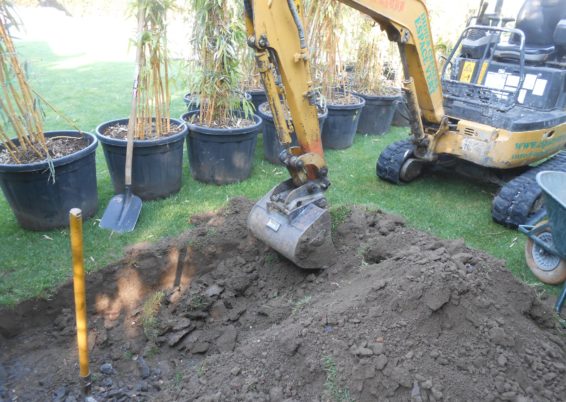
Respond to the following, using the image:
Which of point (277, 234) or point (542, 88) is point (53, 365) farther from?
point (542, 88)

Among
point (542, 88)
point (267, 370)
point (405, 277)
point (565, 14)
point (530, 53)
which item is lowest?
point (267, 370)

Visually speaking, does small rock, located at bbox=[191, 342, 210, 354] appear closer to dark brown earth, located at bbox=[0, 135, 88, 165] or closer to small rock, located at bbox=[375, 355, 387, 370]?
small rock, located at bbox=[375, 355, 387, 370]

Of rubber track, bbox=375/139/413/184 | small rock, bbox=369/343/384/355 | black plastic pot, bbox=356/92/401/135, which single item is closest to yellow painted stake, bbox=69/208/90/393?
small rock, bbox=369/343/384/355

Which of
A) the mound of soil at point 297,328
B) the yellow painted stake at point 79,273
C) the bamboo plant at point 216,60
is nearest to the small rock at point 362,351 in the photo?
the mound of soil at point 297,328

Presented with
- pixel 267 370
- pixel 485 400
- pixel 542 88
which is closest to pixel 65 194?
pixel 267 370

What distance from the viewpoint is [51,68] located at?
954cm

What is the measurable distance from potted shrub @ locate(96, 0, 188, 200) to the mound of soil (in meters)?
0.86

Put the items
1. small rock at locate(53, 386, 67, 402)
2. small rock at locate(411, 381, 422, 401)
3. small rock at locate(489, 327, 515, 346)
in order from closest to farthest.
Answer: small rock at locate(411, 381, 422, 401) < small rock at locate(489, 327, 515, 346) < small rock at locate(53, 386, 67, 402)

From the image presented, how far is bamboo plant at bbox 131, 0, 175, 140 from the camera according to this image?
3549 millimetres

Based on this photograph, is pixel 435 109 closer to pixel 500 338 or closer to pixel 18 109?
pixel 500 338

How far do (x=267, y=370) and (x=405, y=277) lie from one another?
2.97 feet

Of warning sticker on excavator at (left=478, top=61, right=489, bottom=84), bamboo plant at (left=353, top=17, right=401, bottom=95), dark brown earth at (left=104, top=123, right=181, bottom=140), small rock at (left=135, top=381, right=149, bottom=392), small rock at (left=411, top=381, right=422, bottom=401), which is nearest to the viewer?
small rock at (left=411, top=381, right=422, bottom=401)

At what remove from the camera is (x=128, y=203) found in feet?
11.9

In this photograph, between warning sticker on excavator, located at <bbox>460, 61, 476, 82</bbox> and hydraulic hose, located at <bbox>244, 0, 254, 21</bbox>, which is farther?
warning sticker on excavator, located at <bbox>460, 61, 476, 82</bbox>
